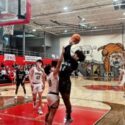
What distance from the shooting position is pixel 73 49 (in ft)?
54.5

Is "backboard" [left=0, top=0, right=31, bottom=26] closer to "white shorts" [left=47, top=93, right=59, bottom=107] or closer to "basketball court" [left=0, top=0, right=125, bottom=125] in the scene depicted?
"basketball court" [left=0, top=0, right=125, bottom=125]

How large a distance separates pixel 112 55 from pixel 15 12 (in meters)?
24.0

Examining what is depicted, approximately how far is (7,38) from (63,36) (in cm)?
859

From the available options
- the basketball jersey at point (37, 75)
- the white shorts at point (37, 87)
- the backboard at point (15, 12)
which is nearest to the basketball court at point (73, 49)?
the backboard at point (15, 12)

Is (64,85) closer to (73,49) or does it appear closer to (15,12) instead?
(15,12)

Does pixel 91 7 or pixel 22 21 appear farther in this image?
pixel 91 7

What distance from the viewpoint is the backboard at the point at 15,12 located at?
28.6 feet

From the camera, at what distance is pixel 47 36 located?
34.4m

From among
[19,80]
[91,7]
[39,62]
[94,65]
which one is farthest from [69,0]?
[94,65]

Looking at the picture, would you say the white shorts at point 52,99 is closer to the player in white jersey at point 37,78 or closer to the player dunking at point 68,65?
the player dunking at point 68,65

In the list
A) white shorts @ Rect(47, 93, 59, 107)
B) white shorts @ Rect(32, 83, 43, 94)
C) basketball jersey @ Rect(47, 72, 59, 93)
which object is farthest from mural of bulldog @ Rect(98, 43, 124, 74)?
white shorts @ Rect(47, 93, 59, 107)

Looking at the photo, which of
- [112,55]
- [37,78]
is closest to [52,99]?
[37,78]

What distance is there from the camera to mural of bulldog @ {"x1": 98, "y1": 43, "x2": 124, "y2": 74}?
100 feet

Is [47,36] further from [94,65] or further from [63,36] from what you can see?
[94,65]
